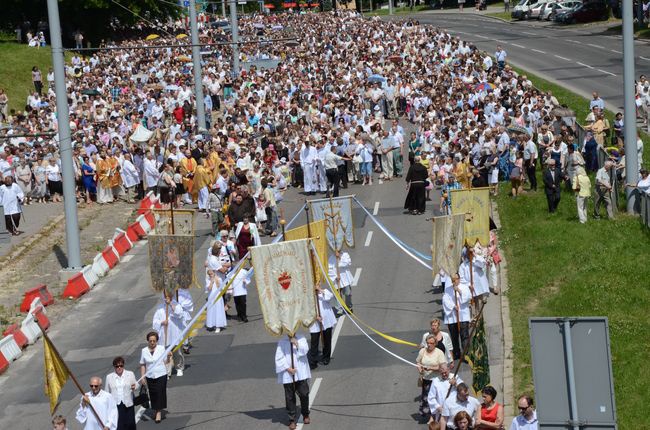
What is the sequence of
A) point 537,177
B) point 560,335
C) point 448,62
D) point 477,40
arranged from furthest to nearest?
point 477,40 → point 448,62 → point 537,177 → point 560,335

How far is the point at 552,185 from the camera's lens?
96.2 ft

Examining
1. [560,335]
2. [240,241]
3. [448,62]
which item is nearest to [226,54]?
[448,62]

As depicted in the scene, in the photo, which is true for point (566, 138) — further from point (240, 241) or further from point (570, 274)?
point (240, 241)

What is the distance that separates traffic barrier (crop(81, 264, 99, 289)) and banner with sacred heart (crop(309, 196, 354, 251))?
6.85 meters

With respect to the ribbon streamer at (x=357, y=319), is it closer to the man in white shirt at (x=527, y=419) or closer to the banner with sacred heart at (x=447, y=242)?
the banner with sacred heart at (x=447, y=242)

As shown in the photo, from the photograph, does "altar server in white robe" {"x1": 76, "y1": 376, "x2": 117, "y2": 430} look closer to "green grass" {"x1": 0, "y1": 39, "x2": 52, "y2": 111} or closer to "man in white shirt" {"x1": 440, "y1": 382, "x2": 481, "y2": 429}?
"man in white shirt" {"x1": 440, "y1": 382, "x2": 481, "y2": 429}

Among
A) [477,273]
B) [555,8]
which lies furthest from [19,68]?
[477,273]

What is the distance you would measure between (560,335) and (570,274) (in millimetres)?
13805

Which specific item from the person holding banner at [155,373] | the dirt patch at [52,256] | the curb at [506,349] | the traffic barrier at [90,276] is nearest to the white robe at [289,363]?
the person holding banner at [155,373]

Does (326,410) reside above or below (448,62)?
below

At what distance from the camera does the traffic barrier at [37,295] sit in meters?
26.9

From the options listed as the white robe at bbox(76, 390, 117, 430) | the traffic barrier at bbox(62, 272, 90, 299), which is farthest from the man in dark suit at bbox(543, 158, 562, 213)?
the white robe at bbox(76, 390, 117, 430)

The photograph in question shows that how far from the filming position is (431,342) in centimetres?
1778

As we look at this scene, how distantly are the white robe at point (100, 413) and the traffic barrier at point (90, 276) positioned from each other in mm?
11581
